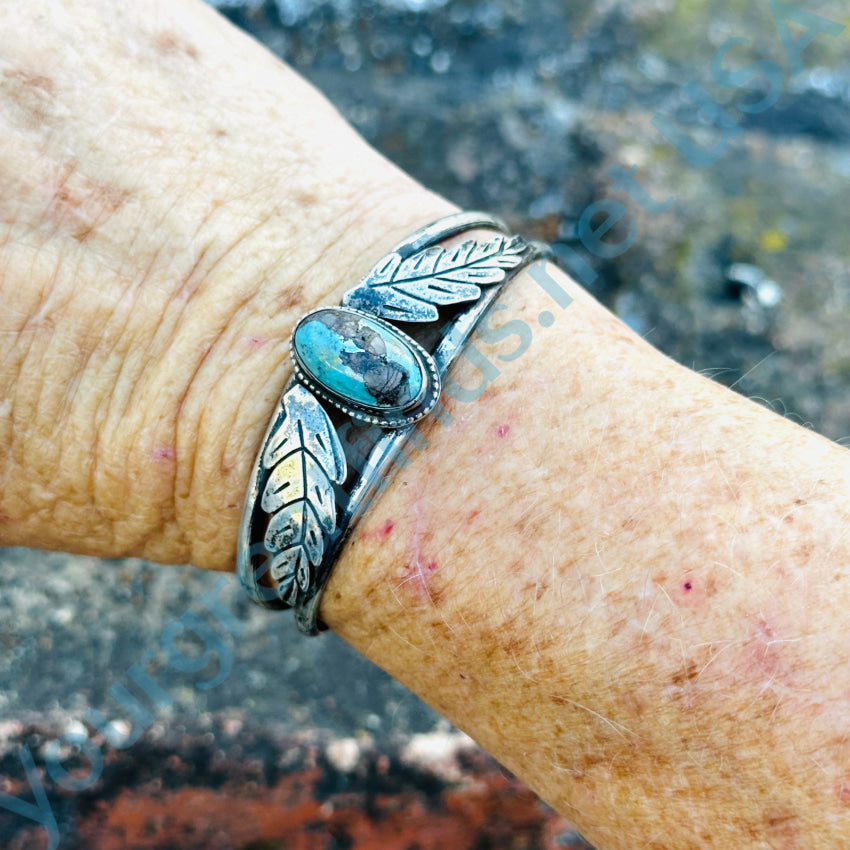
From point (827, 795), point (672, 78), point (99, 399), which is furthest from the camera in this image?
point (672, 78)

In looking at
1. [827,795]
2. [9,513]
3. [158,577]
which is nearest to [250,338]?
[9,513]

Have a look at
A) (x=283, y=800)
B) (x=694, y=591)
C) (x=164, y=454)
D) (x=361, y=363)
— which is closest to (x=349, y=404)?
(x=361, y=363)

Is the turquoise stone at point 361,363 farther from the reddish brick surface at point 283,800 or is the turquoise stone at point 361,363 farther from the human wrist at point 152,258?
the reddish brick surface at point 283,800

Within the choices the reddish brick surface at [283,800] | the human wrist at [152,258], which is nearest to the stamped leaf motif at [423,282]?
the human wrist at [152,258]

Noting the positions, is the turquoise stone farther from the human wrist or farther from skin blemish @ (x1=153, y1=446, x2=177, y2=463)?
skin blemish @ (x1=153, y1=446, x2=177, y2=463)

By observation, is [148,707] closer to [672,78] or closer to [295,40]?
[295,40]

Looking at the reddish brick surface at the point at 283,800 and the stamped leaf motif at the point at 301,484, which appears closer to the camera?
the stamped leaf motif at the point at 301,484

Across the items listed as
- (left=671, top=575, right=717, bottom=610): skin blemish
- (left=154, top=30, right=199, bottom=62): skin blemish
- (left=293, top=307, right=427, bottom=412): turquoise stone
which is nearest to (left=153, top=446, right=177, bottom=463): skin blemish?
(left=293, top=307, right=427, bottom=412): turquoise stone
